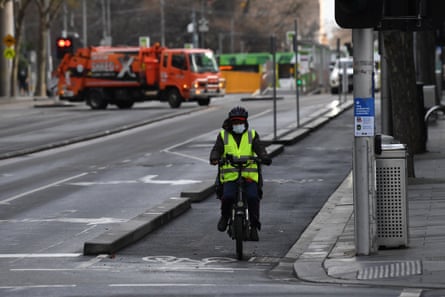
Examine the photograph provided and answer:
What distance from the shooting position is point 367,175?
13438mm

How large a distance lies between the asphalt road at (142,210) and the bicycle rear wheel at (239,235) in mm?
140

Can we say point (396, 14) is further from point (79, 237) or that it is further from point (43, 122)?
point (43, 122)

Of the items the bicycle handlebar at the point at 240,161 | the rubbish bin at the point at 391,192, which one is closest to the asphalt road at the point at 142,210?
the bicycle handlebar at the point at 240,161

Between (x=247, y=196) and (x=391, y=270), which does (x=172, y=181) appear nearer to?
(x=247, y=196)

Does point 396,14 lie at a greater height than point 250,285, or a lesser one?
greater

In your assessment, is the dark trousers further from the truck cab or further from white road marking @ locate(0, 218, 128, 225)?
the truck cab

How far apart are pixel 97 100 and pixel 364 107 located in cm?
4418

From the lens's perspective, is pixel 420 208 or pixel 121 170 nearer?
pixel 420 208

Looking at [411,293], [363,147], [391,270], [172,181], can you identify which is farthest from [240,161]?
[172,181]

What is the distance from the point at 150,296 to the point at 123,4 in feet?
367

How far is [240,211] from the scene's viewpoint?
1436 centimetres

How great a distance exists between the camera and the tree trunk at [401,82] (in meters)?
21.7

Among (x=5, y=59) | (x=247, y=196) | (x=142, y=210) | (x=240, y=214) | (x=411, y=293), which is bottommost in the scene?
(x=142, y=210)

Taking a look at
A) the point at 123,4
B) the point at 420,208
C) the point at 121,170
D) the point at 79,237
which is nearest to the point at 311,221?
the point at 420,208
